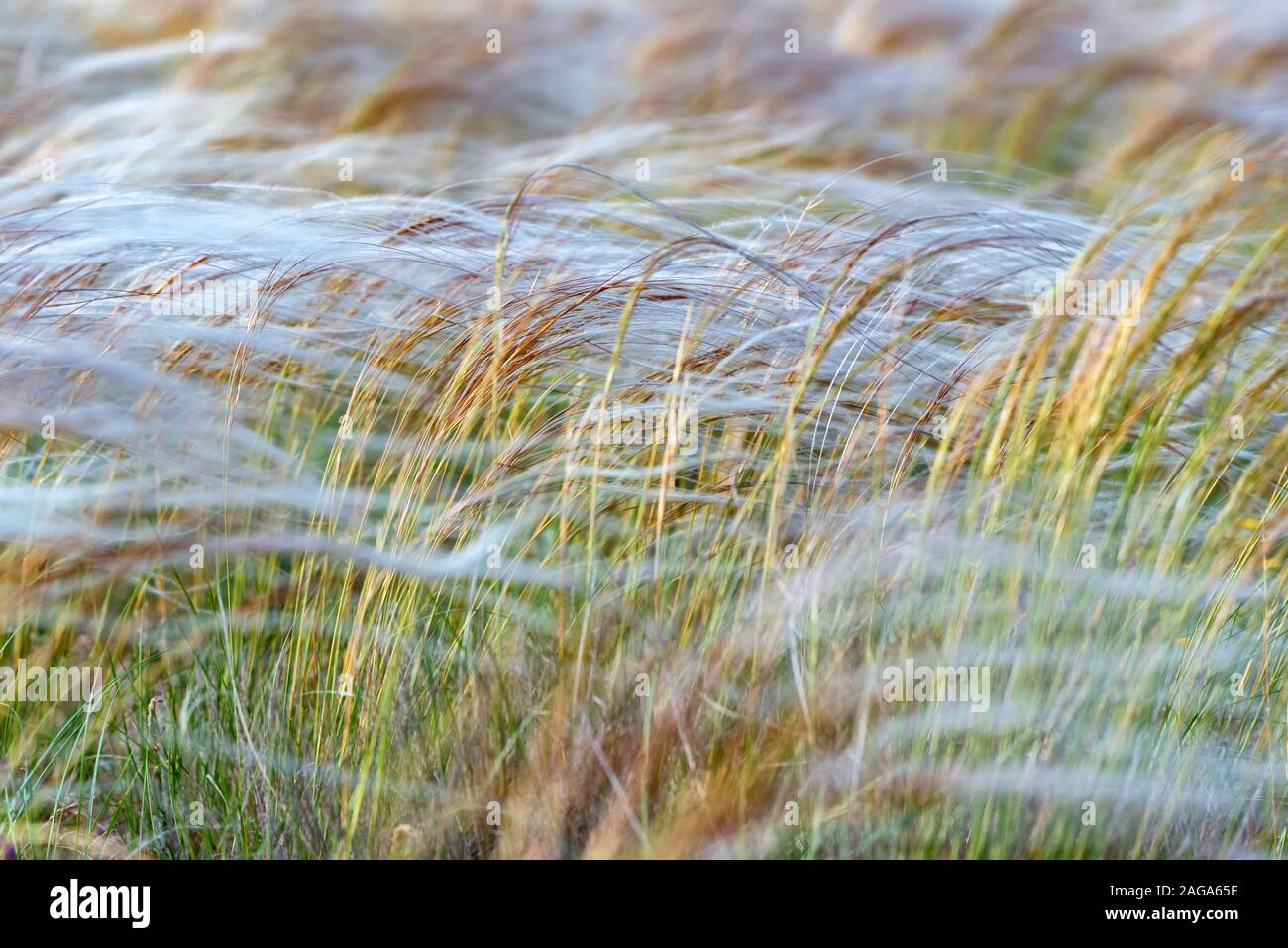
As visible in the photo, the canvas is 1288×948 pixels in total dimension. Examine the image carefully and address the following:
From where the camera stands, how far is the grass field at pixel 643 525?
156 cm

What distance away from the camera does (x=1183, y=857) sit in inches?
63.4

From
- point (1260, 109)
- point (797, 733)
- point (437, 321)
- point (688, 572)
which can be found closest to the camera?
point (797, 733)

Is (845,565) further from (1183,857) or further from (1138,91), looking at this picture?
(1138,91)

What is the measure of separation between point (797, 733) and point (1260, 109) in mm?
1356

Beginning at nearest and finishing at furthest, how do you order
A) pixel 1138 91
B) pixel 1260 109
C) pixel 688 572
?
pixel 688 572
pixel 1260 109
pixel 1138 91

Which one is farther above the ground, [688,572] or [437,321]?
[437,321]

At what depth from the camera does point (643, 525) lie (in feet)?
5.52

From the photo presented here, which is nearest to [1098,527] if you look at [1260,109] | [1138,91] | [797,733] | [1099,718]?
[1099,718]

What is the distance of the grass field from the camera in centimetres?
156
